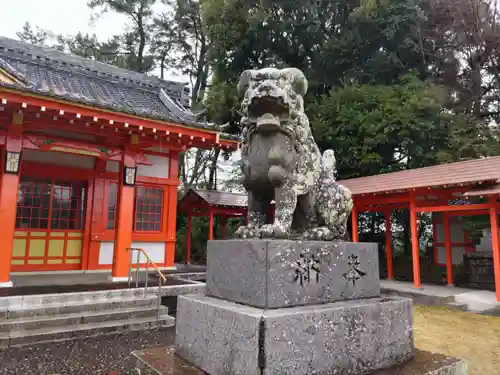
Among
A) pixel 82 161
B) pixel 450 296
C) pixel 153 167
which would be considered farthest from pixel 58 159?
pixel 450 296

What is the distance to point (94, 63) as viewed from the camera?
10508 millimetres

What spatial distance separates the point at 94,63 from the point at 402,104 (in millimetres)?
10473

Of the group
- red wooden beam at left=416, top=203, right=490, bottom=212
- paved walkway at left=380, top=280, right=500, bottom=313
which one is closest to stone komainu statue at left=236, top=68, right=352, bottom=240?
red wooden beam at left=416, top=203, right=490, bottom=212

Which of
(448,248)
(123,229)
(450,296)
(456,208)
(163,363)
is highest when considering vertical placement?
(456,208)

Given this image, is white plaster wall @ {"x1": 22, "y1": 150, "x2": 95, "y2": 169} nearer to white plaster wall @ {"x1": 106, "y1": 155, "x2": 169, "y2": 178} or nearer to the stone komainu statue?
white plaster wall @ {"x1": 106, "y1": 155, "x2": 169, "y2": 178}

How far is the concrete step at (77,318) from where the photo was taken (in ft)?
15.5

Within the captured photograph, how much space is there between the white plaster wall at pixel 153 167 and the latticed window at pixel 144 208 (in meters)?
0.36

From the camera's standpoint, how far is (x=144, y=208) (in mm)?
8930

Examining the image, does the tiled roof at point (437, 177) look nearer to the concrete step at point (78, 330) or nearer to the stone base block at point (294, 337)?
the stone base block at point (294, 337)

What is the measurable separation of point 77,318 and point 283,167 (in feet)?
14.4

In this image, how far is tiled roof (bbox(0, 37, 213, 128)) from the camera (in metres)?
8.61

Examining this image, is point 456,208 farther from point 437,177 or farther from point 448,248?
point 448,248

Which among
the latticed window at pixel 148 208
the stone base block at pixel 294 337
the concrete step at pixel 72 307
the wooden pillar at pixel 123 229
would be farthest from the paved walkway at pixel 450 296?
the wooden pillar at pixel 123 229

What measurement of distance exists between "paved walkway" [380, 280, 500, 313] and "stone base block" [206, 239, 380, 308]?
6.02 m
